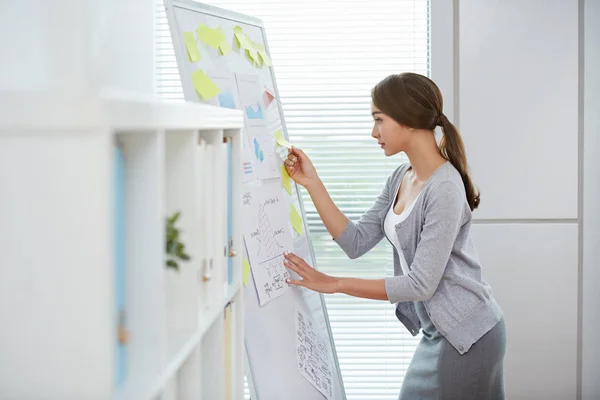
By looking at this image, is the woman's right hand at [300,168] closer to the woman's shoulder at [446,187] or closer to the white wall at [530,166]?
the woman's shoulder at [446,187]

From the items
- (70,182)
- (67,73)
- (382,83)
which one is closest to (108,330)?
(70,182)

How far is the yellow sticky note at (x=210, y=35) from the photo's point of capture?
1.93 metres

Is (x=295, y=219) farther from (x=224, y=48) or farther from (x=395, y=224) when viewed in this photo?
(x=224, y=48)

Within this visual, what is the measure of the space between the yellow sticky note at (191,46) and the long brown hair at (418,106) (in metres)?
0.65

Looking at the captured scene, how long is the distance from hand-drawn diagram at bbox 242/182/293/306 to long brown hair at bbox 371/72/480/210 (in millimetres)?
444

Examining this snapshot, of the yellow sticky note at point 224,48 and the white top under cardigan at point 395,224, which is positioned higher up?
the yellow sticky note at point 224,48

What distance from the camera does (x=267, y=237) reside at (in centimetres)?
209

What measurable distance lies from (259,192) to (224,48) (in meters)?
0.44

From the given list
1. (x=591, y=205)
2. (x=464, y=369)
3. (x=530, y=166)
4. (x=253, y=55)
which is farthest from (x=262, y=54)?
(x=591, y=205)

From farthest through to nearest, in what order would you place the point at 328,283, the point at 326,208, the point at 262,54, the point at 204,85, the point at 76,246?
1. the point at 326,208
2. the point at 262,54
3. the point at 328,283
4. the point at 204,85
5. the point at 76,246

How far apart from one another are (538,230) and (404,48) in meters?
0.97

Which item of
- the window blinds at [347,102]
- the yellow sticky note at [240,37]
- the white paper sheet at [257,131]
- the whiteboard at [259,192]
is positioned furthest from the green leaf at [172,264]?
the window blinds at [347,102]

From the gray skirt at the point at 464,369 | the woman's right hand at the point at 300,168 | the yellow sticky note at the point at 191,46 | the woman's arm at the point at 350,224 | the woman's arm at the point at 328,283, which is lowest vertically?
the gray skirt at the point at 464,369

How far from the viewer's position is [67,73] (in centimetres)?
180
